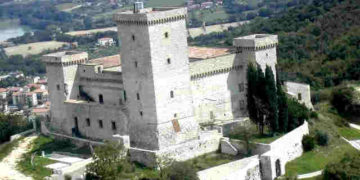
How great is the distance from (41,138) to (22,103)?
2180 inches

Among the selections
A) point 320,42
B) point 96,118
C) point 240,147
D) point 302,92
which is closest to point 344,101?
point 302,92

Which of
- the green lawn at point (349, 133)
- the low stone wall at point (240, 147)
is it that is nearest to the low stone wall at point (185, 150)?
the low stone wall at point (240, 147)

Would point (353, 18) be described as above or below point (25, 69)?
above

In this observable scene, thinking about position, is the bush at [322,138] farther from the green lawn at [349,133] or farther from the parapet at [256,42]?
the parapet at [256,42]

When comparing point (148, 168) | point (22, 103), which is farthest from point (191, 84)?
point (22, 103)

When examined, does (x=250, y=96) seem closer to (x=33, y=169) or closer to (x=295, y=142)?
(x=295, y=142)

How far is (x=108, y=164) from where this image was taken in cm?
4447

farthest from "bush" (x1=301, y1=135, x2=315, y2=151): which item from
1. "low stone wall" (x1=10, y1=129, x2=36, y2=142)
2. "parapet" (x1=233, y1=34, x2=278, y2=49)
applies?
"low stone wall" (x1=10, y1=129, x2=36, y2=142)

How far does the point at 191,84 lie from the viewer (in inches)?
2028

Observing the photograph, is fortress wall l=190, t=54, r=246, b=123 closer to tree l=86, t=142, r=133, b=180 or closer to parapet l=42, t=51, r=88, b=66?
tree l=86, t=142, r=133, b=180

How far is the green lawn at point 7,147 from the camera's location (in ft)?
179

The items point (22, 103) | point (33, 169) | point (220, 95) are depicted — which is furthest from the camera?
point (22, 103)

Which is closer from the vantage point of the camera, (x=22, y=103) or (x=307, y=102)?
(x=307, y=102)

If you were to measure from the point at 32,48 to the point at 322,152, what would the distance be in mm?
113915
